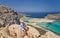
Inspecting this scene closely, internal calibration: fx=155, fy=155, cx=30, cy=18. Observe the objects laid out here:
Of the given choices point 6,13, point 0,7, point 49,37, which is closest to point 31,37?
point 49,37

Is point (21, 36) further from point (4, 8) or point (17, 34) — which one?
point (4, 8)

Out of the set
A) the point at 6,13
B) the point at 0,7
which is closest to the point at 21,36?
the point at 6,13

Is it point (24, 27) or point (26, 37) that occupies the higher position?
point (24, 27)

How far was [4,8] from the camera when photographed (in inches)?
1489

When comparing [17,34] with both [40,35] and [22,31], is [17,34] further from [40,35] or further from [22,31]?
[40,35]

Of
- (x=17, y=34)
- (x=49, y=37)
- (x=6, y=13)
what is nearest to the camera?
(x=49, y=37)

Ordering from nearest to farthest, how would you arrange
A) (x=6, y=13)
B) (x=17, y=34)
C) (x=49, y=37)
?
1. (x=49, y=37)
2. (x=17, y=34)
3. (x=6, y=13)

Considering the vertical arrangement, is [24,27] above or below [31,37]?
above

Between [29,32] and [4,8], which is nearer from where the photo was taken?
[29,32]

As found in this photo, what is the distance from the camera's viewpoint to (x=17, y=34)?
63.5ft

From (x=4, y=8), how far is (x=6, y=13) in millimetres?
2018

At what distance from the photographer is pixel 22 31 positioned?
18.9m

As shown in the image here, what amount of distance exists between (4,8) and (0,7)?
3.65 feet

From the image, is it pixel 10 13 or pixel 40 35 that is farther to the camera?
pixel 10 13
